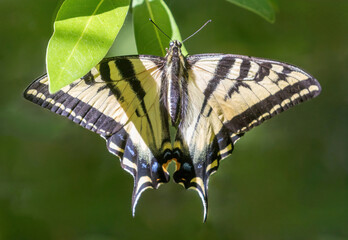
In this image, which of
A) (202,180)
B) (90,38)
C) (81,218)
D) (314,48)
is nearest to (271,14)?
(202,180)

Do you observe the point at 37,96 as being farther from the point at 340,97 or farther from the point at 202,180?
the point at 340,97

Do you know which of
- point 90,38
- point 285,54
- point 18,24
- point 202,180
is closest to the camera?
point 90,38

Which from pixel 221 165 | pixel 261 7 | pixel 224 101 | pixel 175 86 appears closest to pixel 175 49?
pixel 175 86

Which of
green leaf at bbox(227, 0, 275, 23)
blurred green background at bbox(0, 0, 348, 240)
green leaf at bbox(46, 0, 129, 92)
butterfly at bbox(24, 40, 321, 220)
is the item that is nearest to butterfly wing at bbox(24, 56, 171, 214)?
butterfly at bbox(24, 40, 321, 220)

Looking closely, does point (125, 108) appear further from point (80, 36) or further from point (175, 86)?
point (80, 36)

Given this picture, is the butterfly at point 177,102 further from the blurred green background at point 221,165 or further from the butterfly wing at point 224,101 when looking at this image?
the blurred green background at point 221,165
